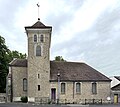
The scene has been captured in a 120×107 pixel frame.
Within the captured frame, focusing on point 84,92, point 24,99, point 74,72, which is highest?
point 74,72

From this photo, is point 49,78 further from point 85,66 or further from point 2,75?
point 2,75

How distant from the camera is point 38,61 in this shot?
5172 centimetres

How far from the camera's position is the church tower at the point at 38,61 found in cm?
5094

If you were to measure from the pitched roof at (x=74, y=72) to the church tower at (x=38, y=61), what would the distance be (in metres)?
2.04

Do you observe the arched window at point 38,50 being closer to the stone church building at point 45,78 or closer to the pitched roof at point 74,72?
the stone church building at point 45,78

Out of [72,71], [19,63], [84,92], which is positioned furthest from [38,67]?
[84,92]

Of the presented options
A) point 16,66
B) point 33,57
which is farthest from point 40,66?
point 16,66

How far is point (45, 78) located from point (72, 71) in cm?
625

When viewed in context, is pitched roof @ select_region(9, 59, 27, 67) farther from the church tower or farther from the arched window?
the arched window

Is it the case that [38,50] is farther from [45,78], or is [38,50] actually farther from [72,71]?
[72,71]

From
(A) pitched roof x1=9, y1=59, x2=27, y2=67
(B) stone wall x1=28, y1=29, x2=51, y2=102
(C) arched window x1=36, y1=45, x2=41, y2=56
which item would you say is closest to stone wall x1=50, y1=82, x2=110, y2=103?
(B) stone wall x1=28, y1=29, x2=51, y2=102

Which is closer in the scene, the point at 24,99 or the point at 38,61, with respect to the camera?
the point at 24,99

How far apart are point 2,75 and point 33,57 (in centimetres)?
1736

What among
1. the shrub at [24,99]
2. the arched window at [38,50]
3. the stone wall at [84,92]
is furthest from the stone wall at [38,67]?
the stone wall at [84,92]
